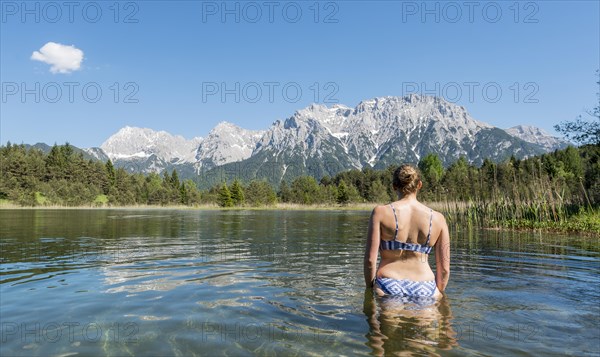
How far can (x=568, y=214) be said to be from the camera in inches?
1204

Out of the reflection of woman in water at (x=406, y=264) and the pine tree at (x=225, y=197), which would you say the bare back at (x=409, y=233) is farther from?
the pine tree at (x=225, y=197)

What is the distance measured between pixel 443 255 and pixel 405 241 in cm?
95

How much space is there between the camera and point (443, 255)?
7.34 meters

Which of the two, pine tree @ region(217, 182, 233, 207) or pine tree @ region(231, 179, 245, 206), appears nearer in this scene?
pine tree @ region(217, 182, 233, 207)

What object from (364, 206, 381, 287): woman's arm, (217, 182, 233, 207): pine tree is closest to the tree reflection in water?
(364, 206, 381, 287): woman's arm

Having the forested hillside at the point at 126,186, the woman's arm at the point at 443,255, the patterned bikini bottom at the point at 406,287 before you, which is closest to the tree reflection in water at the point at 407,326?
the patterned bikini bottom at the point at 406,287

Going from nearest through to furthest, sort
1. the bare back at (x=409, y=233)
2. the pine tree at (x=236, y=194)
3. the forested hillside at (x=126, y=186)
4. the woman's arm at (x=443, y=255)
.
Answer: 1. the bare back at (x=409, y=233)
2. the woman's arm at (x=443, y=255)
3. the forested hillside at (x=126, y=186)
4. the pine tree at (x=236, y=194)

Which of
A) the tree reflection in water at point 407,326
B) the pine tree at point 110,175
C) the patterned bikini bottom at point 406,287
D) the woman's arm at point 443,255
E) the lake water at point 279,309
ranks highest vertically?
the pine tree at point 110,175

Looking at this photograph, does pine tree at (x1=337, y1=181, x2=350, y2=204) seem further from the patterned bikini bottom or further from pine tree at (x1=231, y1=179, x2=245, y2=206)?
the patterned bikini bottom

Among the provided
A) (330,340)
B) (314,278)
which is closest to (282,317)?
(330,340)

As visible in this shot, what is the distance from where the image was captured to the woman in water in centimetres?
684

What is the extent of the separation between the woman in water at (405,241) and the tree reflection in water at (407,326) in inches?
9.6

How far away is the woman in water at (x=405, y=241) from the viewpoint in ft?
22.4

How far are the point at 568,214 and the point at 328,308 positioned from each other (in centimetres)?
3040
